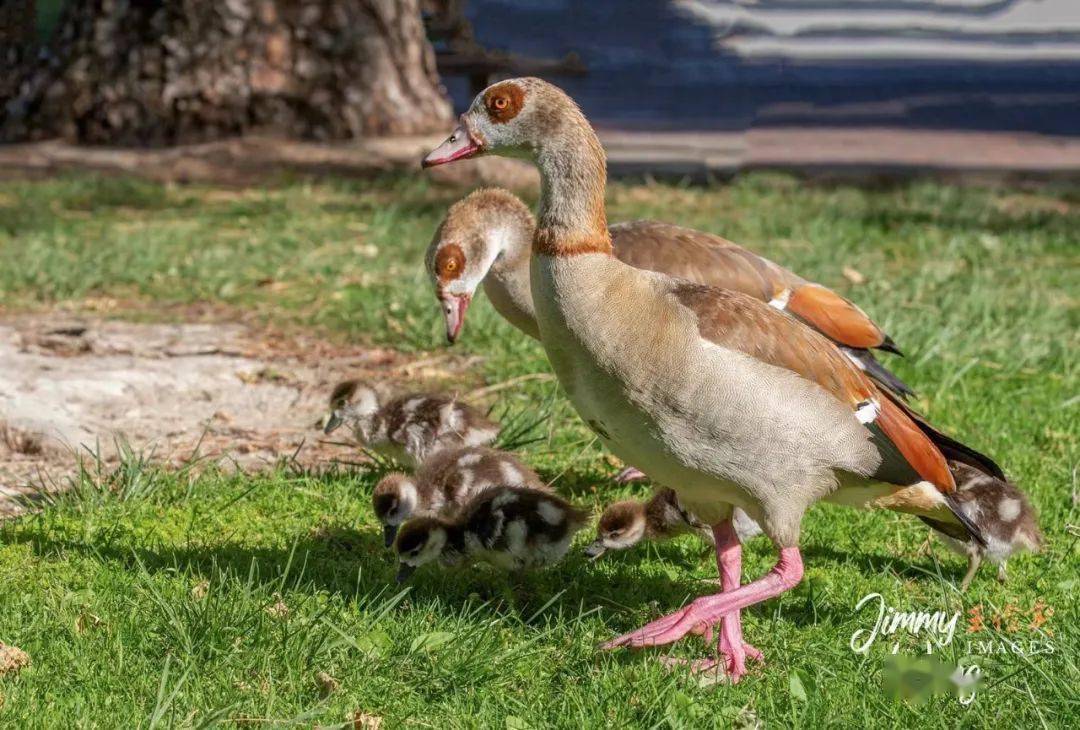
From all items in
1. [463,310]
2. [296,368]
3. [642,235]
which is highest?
[642,235]

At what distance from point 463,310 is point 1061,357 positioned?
337cm

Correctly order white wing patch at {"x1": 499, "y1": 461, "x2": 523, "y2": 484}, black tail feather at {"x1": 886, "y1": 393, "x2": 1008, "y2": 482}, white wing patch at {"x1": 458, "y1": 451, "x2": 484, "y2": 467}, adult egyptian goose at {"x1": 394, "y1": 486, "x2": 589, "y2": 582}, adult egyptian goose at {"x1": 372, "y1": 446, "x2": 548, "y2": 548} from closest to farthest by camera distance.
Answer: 1. black tail feather at {"x1": 886, "y1": 393, "x2": 1008, "y2": 482}
2. adult egyptian goose at {"x1": 394, "y1": 486, "x2": 589, "y2": 582}
3. adult egyptian goose at {"x1": 372, "y1": 446, "x2": 548, "y2": 548}
4. white wing patch at {"x1": 499, "y1": 461, "x2": 523, "y2": 484}
5. white wing patch at {"x1": 458, "y1": 451, "x2": 484, "y2": 467}

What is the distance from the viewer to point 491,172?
13570 millimetres

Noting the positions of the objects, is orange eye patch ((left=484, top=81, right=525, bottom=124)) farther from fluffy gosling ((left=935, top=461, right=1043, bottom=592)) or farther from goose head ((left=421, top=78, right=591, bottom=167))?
fluffy gosling ((left=935, top=461, right=1043, bottom=592))

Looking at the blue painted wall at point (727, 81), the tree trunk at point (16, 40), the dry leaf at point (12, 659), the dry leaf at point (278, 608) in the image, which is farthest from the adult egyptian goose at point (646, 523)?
the blue painted wall at point (727, 81)

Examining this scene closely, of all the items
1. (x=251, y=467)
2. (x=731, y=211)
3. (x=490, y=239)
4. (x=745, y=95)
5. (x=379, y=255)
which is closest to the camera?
(x=251, y=467)

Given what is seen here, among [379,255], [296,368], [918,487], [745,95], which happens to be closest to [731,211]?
[379,255]

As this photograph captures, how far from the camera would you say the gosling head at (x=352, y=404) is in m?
6.33

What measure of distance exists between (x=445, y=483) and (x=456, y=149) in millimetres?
1444

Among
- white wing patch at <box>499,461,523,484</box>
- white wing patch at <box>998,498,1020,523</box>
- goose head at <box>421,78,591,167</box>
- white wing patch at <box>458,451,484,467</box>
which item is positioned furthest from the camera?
white wing patch at <box>458,451,484,467</box>

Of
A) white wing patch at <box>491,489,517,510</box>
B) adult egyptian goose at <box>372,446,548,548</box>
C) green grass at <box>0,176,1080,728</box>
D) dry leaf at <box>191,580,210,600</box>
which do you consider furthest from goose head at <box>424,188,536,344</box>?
dry leaf at <box>191,580,210,600</box>

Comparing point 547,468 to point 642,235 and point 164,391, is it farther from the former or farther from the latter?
point 164,391

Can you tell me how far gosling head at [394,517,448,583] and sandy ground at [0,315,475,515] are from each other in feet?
4.15

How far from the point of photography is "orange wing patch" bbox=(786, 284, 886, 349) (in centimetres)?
610
